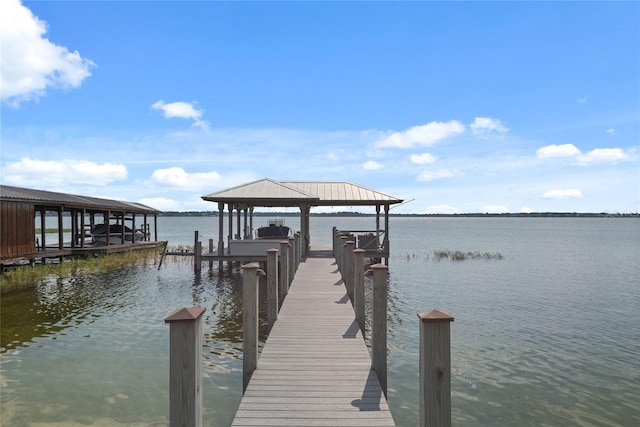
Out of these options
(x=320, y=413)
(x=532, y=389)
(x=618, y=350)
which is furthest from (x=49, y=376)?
(x=618, y=350)

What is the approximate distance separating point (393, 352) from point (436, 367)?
22.0 ft

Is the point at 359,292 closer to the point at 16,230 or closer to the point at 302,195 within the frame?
the point at 302,195

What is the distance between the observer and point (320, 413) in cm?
465

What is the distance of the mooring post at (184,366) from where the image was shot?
3398mm

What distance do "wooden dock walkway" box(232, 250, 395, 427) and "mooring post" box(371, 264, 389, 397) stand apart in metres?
0.15

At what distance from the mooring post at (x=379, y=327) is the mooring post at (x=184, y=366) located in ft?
9.01

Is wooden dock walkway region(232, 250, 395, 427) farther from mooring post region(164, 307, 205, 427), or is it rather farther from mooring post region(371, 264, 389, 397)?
mooring post region(164, 307, 205, 427)

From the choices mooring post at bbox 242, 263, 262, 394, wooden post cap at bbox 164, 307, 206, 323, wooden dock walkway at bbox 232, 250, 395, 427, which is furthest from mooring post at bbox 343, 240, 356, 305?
wooden post cap at bbox 164, 307, 206, 323

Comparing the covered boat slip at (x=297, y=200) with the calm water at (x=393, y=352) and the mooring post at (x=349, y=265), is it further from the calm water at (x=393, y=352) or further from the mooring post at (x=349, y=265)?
the mooring post at (x=349, y=265)

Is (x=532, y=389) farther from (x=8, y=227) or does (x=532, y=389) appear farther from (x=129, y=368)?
(x=8, y=227)

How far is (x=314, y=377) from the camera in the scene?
18.2ft

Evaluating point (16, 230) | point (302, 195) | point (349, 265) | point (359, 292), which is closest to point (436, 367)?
point (359, 292)

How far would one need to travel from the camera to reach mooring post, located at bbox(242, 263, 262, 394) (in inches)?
227

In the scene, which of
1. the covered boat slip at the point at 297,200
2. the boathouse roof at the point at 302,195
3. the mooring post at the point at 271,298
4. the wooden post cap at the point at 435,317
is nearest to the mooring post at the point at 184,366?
the wooden post cap at the point at 435,317
